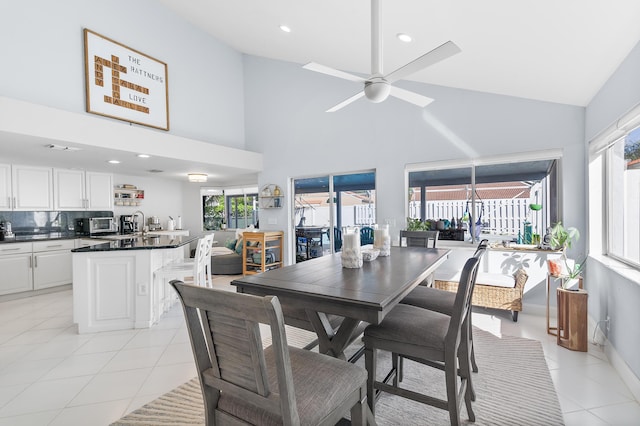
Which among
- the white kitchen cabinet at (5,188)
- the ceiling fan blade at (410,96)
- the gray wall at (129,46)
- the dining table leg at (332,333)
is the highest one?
the gray wall at (129,46)

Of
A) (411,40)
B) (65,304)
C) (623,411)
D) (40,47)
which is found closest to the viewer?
(623,411)

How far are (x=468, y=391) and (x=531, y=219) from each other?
9.11ft

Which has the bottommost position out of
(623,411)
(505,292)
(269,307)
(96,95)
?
(623,411)

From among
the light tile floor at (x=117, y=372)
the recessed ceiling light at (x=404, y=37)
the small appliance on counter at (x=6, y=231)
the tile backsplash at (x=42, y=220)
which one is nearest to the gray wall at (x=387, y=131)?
the light tile floor at (x=117, y=372)

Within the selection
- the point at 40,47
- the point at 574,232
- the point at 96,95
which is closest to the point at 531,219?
the point at 574,232

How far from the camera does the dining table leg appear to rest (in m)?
1.77

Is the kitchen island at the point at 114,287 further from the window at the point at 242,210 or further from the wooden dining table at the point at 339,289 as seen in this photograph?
the window at the point at 242,210

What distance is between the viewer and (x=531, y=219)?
12.8 ft

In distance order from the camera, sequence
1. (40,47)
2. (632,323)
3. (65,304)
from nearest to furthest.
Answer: (632,323), (40,47), (65,304)

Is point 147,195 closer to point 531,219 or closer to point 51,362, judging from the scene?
point 51,362

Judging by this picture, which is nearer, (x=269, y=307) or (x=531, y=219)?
(x=269, y=307)

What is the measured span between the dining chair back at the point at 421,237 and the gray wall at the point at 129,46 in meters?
3.88

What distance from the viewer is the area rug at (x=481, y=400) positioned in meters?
1.89

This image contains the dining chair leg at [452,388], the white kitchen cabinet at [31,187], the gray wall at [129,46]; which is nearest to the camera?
the dining chair leg at [452,388]
